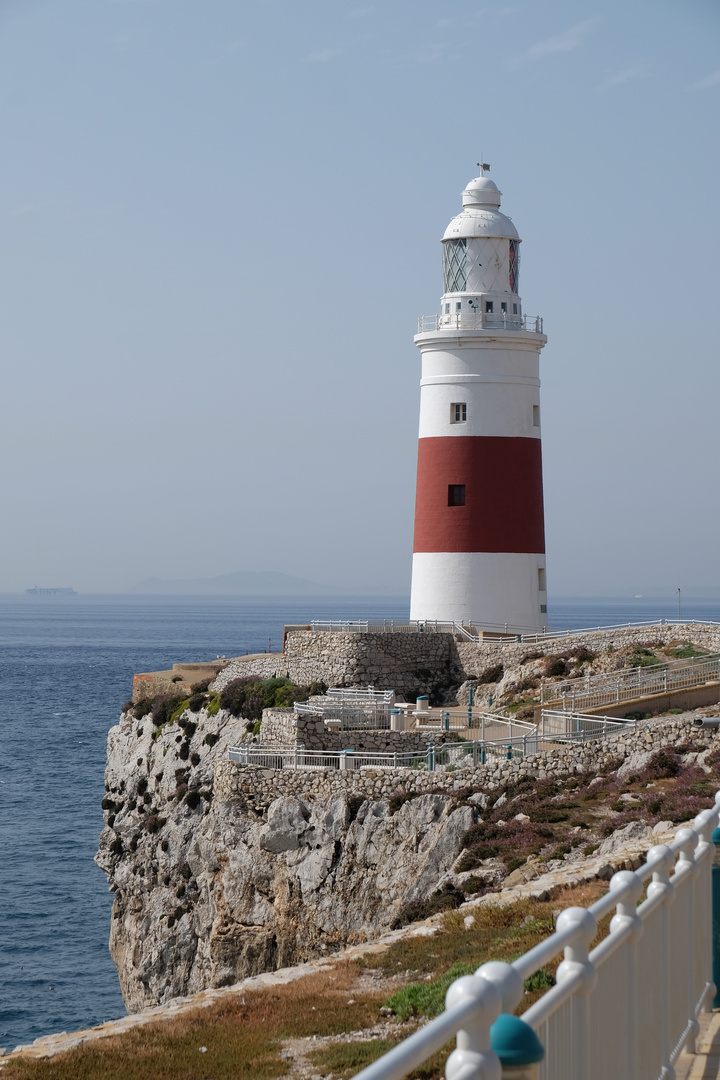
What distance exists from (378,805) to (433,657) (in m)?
12.6

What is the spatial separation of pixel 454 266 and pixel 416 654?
37.9ft

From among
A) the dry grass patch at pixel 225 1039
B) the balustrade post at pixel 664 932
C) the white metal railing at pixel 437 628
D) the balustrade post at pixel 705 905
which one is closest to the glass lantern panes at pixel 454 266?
the white metal railing at pixel 437 628

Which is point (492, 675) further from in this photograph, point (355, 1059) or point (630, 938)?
point (630, 938)

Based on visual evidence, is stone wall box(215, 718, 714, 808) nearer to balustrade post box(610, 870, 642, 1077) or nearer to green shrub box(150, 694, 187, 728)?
green shrub box(150, 694, 187, 728)

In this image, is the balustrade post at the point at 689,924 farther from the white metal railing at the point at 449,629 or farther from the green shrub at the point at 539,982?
the white metal railing at the point at 449,629

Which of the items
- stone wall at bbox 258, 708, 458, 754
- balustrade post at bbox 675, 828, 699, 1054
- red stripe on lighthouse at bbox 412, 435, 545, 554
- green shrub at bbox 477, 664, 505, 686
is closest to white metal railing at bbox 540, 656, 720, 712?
stone wall at bbox 258, 708, 458, 754

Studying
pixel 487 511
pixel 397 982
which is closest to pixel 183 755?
pixel 487 511

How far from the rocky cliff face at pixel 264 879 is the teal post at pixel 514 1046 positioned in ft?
51.9

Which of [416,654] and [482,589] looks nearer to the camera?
[416,654]

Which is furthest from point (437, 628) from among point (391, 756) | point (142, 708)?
point (391, 756)

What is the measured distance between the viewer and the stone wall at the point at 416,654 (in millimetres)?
33188

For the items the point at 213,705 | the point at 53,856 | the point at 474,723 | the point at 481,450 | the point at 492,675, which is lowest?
the point at 53,856

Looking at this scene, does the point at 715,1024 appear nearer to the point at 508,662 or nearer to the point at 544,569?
the point at 508,662

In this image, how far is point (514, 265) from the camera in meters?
37.5
